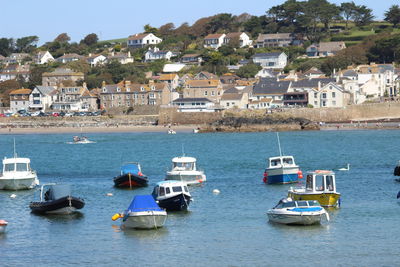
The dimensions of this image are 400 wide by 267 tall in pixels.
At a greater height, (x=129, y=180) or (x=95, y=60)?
(x=95, y=60)

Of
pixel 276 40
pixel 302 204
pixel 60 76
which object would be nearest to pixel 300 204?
pixel 302 204

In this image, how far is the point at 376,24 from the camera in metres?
175

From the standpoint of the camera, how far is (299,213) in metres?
33.1

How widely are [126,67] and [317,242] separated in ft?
397

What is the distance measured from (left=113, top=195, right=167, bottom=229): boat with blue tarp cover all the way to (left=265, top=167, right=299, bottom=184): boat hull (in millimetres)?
15288

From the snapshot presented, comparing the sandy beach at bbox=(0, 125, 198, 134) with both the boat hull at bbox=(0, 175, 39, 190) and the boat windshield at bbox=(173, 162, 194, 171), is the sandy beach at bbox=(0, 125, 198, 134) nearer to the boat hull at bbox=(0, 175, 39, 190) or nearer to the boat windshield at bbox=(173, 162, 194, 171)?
the boat windshield at bbox=(173, 162, 194, 171)

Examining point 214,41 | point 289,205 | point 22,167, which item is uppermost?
point 214,41

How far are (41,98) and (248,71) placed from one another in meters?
35.3

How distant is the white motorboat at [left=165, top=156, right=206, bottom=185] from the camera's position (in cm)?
4759

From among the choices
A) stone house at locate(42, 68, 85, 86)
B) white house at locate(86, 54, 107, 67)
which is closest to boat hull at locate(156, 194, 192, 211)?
stone house at locate(42, 68, 85, 86)

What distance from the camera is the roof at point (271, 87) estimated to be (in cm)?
11939

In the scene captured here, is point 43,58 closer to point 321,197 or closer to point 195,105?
point 195,105

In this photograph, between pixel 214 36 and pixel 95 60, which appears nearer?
pixel 95 60

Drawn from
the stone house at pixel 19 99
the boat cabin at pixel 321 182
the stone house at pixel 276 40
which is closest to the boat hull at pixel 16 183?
the boat cabin at pixel 321 182
